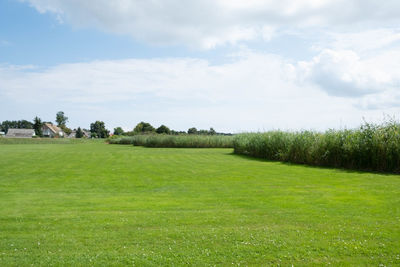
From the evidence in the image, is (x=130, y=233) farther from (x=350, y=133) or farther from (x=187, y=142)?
(x=187, y=142)

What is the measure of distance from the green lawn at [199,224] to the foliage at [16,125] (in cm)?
14461

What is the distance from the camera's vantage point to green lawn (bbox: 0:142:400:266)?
17.2 feet

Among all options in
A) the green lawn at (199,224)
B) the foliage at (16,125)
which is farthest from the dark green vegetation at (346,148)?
the foliage at (16,125)

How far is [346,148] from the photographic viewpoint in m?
19.2

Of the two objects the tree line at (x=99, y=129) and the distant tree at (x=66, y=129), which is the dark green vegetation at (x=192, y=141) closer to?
the tree line at (x=99, y=129)

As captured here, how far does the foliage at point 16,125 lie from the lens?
138875 millimetres

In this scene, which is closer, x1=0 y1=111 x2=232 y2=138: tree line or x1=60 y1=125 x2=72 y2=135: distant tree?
x1=0 y1=111 x2=232 y2=138: tree line

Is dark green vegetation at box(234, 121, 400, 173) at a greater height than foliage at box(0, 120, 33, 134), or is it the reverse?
foliage at box(0, 120, 33, 134)

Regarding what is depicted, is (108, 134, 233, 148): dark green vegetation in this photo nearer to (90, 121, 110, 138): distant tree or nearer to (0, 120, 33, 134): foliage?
(90, 121, 110, 138): distant tree

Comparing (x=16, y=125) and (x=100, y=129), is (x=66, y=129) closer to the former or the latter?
(x=16, y=125)

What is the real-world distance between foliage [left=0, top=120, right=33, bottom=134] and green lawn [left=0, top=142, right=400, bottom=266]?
14461cm

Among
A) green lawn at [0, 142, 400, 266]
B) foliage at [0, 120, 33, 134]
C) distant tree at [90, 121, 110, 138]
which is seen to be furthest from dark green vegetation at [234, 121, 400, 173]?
foliage at [0, 120, 33, 134]

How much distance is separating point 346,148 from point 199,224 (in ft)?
50.6

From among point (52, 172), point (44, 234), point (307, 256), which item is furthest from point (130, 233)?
point (52, 172)
